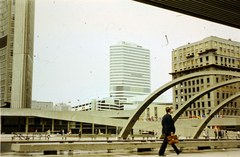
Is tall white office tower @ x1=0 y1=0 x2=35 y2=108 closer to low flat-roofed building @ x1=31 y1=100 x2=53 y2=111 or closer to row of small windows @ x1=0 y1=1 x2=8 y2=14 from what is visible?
row of small windows @ x1=0 y1=1 x2=8 y2=14

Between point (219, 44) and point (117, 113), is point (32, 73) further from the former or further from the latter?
point (219, 44)

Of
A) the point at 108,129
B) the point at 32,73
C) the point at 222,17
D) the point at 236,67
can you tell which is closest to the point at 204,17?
the point at 222,17

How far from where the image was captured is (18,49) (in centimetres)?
7656

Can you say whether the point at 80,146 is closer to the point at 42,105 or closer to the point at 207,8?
the point at 207,8

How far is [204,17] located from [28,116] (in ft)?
171

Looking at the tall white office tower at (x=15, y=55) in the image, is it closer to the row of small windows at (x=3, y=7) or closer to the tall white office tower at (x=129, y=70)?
the row of small windows at (x=3, y=7)

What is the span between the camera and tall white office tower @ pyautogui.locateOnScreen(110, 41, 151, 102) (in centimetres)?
14700

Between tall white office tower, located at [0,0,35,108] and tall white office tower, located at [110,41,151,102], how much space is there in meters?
71.2

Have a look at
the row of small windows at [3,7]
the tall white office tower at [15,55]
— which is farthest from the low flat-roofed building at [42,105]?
the row of small windows at [3,7]

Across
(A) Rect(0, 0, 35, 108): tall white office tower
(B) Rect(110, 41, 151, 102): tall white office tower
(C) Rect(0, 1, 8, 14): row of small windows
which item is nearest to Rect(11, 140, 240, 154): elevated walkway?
(A) Rect(0, 0, 35, 108): tall white office tower

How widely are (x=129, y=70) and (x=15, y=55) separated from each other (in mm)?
83473

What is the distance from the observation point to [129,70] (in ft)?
500

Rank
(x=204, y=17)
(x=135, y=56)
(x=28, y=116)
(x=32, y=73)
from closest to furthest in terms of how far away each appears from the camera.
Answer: (x=204, y=17) → (x=28, y=116) → (x=32, y=73) → (x=135, y=56)

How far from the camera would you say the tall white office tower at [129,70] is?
147m
